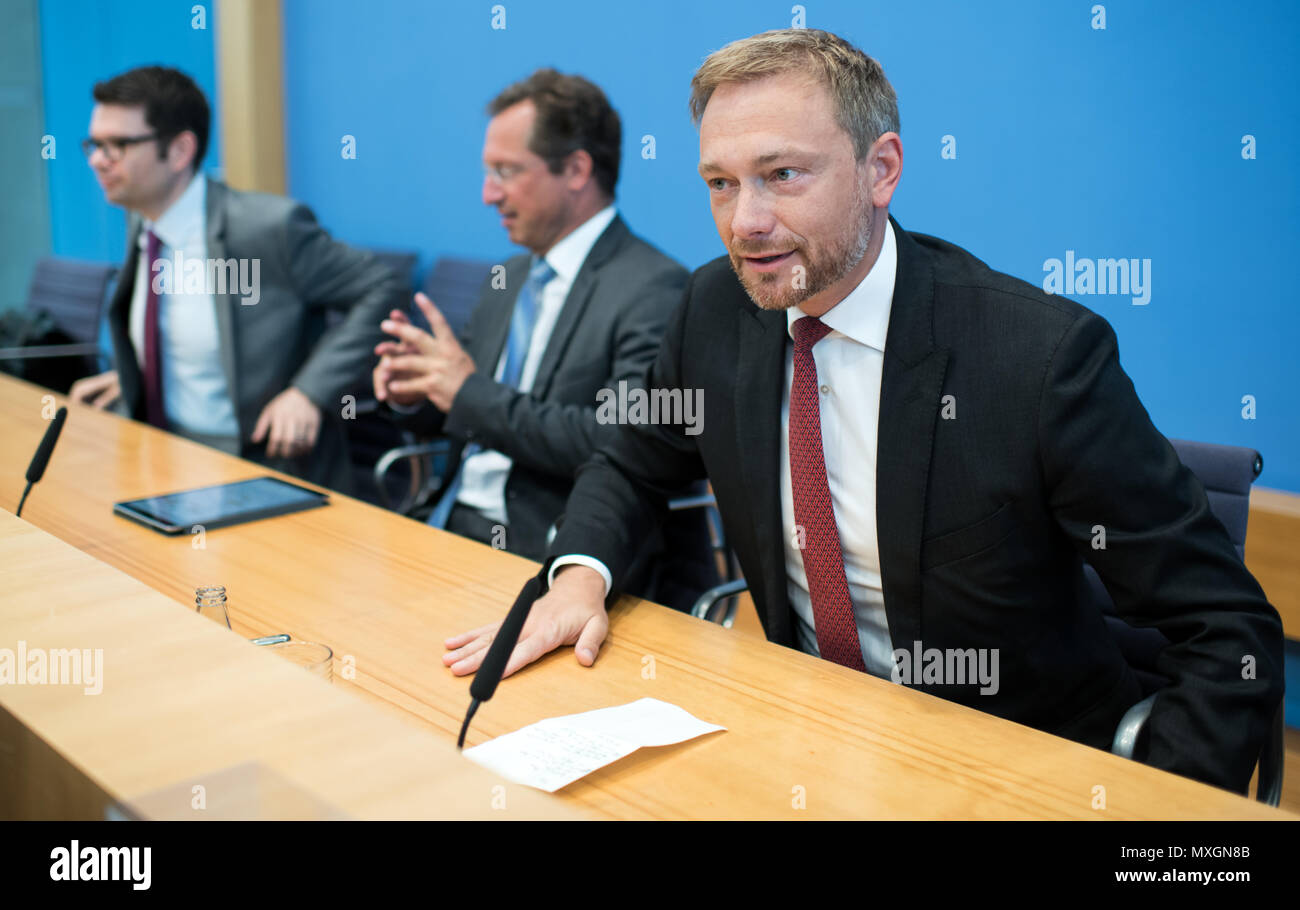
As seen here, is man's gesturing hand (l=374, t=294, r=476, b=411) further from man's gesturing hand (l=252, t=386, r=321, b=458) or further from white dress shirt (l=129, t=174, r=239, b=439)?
white dress shirt (l=129, t=174, r=239, b=439)

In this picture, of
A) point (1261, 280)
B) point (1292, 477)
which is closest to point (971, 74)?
point (1261, 280)

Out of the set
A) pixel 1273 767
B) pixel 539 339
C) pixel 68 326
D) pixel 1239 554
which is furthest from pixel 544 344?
pixel 68 326

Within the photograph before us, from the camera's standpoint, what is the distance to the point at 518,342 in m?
2.57

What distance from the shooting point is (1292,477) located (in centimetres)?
252

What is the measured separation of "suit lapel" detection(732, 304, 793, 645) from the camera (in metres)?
1.53

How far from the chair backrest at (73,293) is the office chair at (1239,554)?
3725 millimetres

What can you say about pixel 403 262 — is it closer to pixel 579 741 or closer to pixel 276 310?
pixel 276 310

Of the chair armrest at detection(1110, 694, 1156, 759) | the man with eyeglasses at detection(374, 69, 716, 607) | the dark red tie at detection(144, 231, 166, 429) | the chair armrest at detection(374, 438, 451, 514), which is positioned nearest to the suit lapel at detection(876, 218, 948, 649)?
the chair armrest at detection(1110, 694, 1156, 759)

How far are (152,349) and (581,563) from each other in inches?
71.3

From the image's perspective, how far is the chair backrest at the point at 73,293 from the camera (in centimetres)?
450

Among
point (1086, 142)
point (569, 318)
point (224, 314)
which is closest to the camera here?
point (569, 318)

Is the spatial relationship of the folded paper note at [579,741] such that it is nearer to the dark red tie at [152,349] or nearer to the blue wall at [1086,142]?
the blue wall at [1086,142]
